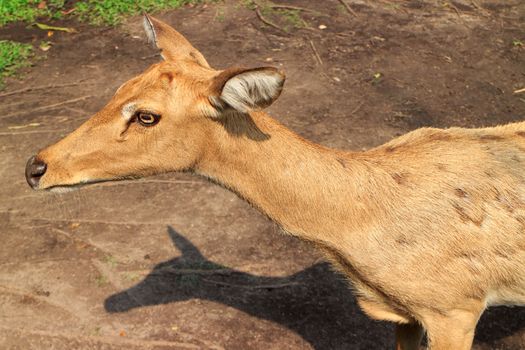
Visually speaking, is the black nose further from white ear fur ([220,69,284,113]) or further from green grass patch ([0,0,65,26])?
green grass patch ([0,0,65,26])

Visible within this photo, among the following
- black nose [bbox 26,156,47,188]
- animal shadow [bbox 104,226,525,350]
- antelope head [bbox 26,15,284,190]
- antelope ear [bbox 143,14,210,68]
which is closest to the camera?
antelope head [bbox 26,15,284,190]

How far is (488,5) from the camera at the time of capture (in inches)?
437

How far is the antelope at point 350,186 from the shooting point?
408cm

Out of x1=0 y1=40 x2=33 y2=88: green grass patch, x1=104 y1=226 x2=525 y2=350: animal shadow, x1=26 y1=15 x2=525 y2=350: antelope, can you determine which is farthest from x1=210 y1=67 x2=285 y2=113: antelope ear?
x1=0 y1=40 x2=33 y2=88: green grass patch

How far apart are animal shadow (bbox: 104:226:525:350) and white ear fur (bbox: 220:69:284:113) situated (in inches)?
113

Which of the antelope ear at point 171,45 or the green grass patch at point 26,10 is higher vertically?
the antelope ear at point 171,45

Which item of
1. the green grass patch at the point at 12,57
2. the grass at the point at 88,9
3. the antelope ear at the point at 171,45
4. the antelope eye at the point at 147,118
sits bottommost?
the green grass patch at the point at 12,57

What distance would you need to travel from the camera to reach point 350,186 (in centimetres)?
424

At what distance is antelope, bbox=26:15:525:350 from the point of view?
4.08 m

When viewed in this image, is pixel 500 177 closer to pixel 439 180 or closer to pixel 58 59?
pixel 439 180

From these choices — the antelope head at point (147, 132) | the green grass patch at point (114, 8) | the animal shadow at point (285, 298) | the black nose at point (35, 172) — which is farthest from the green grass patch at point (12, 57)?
the antelope head at point (147, 132)

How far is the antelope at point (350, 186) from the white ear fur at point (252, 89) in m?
0.31

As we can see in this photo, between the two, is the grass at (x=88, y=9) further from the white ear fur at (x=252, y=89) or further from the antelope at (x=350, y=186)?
the white ear fur at (x=252, y=89)

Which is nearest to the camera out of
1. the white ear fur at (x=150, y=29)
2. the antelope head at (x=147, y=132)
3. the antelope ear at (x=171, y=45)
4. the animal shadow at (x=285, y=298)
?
the antelope head at (x=147, y=132)
